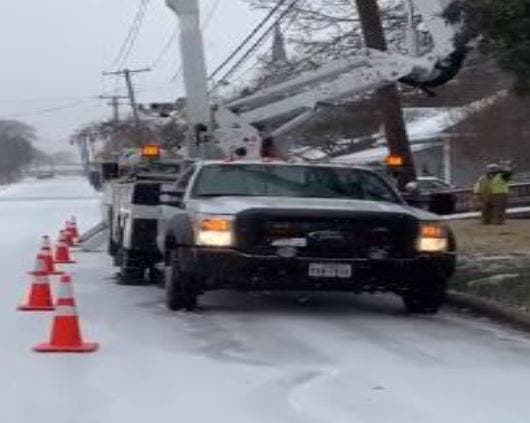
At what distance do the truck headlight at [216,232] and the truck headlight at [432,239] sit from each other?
73.0 inches

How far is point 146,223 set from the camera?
15000 millimetres

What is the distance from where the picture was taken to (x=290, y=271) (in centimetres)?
1149

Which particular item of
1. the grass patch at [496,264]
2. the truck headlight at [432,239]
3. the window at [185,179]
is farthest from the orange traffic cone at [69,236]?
the truck headlight at [432,239]

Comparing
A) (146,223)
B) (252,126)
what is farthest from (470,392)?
(252,126)

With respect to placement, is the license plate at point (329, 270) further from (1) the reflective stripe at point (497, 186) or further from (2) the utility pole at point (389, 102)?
(1) the reflective stripe at point (497, 186)

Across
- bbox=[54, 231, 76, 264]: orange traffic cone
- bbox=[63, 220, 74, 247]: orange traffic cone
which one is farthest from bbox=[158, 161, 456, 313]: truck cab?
bbox=[63, 220, 74, 247]: orange traffic cone

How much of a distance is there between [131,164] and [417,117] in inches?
1641

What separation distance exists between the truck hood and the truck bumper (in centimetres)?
43

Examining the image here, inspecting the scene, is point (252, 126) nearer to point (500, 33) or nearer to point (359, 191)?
point (359, 191)

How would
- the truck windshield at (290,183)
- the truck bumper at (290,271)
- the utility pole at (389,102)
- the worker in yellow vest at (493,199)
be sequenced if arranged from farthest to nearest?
1. the worker in yellow vest at (493,199)
2. the utility pole at (389,102)
3. the truck windshield at (290,183)
4. the truck bumper at (290,271)

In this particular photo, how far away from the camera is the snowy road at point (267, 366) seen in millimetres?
7449

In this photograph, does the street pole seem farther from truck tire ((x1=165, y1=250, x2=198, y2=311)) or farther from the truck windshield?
truck tire ((x1=165, y1=250, x2=198, y2=311))

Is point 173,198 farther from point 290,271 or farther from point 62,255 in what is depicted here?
point 62,255

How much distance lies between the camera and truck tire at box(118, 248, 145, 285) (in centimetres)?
1548
